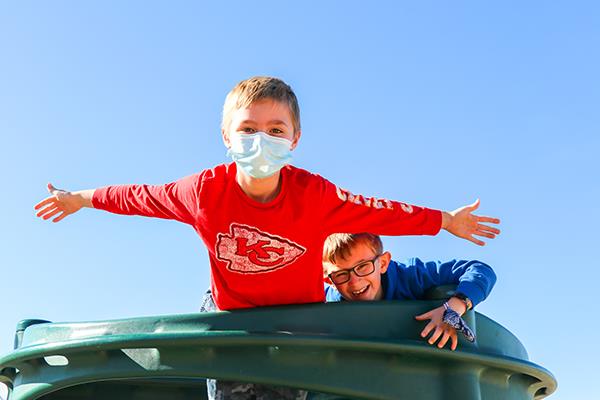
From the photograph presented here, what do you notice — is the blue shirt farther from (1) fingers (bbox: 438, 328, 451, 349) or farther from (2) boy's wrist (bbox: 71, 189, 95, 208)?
(2) boy's wrist (bbox: 71, 189, 95, 208)

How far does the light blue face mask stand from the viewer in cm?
349

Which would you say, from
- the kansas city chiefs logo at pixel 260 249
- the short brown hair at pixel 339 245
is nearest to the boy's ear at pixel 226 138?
the kansas city chiefs logo at pixel 260 249

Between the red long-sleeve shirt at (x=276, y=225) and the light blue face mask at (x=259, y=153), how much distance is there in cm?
17

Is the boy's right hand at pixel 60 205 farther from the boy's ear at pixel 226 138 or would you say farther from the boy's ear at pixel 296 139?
the boy's ear at pixel 296 139

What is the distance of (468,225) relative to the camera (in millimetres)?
3848

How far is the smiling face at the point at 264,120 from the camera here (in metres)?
3.60

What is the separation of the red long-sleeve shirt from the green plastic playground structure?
442mm

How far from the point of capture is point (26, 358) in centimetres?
344

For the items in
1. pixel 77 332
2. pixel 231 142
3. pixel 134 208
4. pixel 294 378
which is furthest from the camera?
pixel 134 208

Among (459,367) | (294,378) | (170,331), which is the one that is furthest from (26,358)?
(459,367)

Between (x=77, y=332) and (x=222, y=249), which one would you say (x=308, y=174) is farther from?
(x=77, y=332)

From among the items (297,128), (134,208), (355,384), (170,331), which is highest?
(297,128)

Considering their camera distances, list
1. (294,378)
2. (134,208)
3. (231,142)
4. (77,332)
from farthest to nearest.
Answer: (134,208) < (231,142) < (77,332) < (294,378)

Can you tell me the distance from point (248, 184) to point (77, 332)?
3.47 feet
